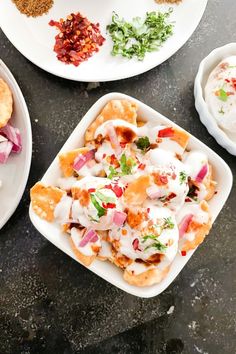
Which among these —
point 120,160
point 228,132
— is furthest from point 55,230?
point 228,132

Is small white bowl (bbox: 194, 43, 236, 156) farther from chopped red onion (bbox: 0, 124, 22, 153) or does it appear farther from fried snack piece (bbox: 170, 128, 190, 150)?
chopped red onion (bbox: 0, 124, 22, 153)

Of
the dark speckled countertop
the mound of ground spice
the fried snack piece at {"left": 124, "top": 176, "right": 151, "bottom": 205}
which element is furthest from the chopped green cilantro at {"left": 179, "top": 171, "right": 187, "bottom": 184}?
the mound of ground spice

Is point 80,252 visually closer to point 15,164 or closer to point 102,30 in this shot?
point 15,164

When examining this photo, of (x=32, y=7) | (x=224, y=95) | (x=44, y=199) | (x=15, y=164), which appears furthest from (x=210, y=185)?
(x=32, y=7)

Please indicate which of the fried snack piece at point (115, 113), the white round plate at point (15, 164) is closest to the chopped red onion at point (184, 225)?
the fried snack piece at point (115, 113)

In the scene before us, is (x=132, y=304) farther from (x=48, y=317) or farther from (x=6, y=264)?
(x=6, y=264)
